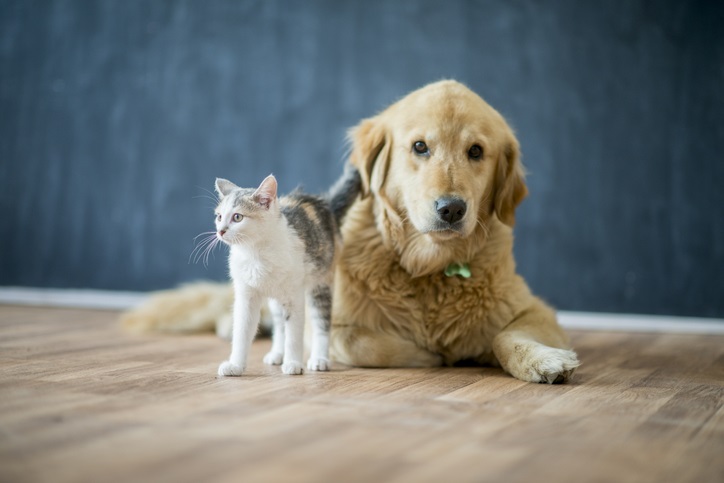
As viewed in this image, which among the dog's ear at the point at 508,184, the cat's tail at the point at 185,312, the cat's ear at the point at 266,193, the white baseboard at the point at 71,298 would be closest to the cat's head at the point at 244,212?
the cat's ear at the point at 266,193

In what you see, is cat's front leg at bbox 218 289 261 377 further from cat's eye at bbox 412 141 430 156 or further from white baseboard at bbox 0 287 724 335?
white baseboard at bbox 0 287 724 335

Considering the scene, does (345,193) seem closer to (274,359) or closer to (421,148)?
(421,148)

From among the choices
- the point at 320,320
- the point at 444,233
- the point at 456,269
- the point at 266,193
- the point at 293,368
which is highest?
the point at 266,193

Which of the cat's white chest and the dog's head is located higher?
the dog's head

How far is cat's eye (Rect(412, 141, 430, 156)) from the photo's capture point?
2371 millimetres

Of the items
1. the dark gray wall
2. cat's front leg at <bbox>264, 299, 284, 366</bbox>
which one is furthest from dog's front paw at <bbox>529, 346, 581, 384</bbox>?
the dark gray wall

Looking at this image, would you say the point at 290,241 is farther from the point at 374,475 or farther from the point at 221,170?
the point at 221,170

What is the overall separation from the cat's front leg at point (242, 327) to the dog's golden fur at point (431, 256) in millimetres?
370

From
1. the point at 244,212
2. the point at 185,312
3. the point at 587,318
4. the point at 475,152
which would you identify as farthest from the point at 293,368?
the point at 587,318

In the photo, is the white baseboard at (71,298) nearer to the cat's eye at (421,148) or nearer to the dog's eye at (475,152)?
the cat's eye at (421,148)

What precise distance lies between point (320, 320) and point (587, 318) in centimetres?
202

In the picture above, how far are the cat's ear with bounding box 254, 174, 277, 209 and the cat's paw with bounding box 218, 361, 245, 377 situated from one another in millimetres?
471

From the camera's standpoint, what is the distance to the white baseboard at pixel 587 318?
145 inches

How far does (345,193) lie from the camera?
264cm
